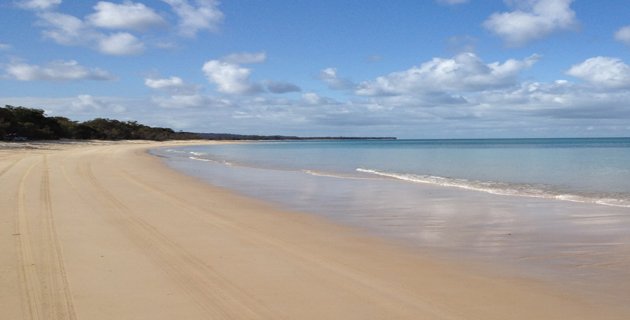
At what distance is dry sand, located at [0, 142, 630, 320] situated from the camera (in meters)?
4.73

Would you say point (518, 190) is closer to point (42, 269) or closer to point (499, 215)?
point (499, 215)

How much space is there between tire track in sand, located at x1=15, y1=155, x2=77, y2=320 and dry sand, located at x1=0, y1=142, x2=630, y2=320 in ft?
0.04

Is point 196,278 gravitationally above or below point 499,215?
above

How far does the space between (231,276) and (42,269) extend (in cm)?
216

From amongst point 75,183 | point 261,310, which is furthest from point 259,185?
point 261,310

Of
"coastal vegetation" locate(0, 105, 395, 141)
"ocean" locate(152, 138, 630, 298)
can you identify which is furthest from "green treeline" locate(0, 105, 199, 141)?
"ocean" locate(152, 138, 630, 298)

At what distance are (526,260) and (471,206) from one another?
5734 millimetres

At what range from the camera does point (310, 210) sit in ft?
38.9

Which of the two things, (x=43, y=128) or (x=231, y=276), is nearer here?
(x=231, y=276)

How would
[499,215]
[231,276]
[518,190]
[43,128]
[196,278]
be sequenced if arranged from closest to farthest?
[196,278] → [231,276] → [499,215] → [518,190] → [43,128]

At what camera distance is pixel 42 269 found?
19.3ft

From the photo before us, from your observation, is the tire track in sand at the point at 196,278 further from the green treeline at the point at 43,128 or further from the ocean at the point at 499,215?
the green treeline at the point at 43,128

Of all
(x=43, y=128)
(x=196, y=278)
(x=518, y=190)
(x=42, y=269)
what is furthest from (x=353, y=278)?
(x=43, y=128)

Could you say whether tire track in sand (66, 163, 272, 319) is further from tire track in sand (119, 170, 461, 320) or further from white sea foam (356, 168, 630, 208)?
white sea foam (356, 168, 630, 208)
